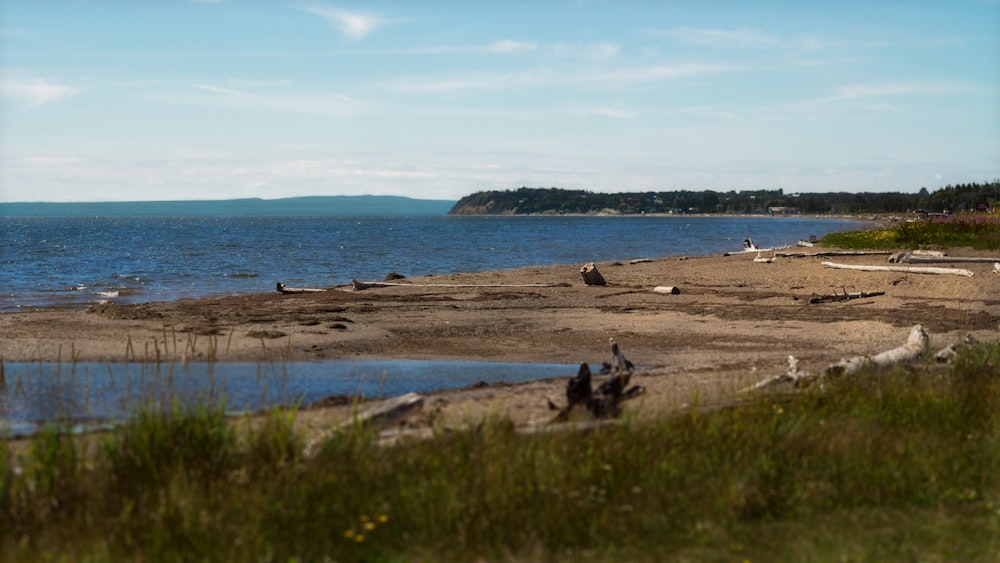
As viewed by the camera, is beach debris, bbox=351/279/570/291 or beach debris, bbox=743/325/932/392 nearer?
beach debris, bbox=743/325/932/392

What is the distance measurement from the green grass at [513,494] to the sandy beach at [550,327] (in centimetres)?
124

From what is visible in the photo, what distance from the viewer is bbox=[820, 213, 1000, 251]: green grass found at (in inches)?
1407

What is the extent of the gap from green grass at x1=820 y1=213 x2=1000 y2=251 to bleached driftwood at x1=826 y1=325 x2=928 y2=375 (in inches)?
928

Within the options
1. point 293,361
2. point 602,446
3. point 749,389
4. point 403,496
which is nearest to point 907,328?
point 749,389

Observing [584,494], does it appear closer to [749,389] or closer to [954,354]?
[749,389]

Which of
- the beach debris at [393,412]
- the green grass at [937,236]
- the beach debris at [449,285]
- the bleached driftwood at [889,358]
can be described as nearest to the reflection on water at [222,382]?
the beach debris at [393,412]

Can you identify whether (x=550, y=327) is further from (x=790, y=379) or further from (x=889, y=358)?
(x=790, y=379)

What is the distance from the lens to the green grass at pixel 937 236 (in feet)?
117

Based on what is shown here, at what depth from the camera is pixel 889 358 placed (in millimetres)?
12312

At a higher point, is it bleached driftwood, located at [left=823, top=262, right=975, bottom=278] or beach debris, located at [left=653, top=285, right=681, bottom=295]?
bleached driftwood, located at [left=823, top=262, right=975, bottom=278]

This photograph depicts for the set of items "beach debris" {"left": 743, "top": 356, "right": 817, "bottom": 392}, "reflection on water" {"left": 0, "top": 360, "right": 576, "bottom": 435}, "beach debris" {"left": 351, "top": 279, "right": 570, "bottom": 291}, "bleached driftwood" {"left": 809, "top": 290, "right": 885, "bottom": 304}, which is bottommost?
"reflection on water" {"left": 0, "top": 360, "right": 576, "bottom": 435}

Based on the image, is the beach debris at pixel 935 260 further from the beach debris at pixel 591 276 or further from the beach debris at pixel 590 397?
the beach debris at pixel 590 397

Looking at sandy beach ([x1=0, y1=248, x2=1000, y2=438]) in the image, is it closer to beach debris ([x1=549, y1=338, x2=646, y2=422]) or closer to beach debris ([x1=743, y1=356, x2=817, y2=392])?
beach debris ([x1=549, y1=338, x2=646, y2=422])

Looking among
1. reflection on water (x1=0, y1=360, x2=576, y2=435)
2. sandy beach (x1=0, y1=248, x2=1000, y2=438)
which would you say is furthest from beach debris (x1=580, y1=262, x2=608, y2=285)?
reflection on water (x1=0, y1=360, x2=576, y2=435)
